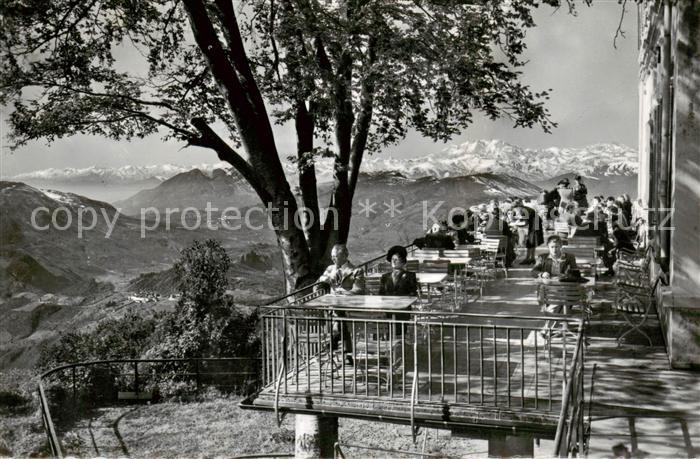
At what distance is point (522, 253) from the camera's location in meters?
20.0

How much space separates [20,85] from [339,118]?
5.68 m

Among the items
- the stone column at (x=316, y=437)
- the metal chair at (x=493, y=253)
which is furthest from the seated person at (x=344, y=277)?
the metal chair at (x=493, y=253)

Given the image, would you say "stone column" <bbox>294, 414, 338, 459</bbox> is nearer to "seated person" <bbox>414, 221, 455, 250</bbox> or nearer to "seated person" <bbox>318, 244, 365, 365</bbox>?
"seated person" <bbox>318, 244, 365, 365</bbox>

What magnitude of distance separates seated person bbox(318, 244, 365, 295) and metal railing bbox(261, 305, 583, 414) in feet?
1.01

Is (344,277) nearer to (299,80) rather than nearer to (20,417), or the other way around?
(299,80)

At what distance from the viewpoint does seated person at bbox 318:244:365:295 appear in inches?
343

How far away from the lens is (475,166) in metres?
26.6

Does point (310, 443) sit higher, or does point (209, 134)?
point (209, 134)

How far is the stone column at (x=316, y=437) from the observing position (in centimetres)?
883

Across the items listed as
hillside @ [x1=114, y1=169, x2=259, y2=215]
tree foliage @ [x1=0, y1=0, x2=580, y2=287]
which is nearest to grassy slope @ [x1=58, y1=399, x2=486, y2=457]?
tree foliage @ [x1=0, y1=0, x2=580, y2=287]

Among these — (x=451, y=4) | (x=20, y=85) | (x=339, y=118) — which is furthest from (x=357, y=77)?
(x=20, y=85)

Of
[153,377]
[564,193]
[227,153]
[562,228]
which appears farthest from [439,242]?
[153,377]

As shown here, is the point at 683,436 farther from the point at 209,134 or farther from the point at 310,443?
the point at 209,134

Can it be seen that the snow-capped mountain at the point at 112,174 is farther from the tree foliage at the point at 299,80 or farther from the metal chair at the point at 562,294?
the metal chair at the point at 562,294
